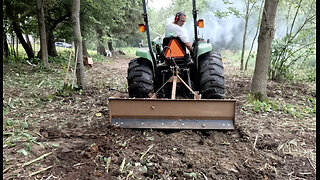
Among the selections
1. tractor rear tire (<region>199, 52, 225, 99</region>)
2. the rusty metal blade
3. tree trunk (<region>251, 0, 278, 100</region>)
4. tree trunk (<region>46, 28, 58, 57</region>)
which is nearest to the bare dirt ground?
the rusty metal blade

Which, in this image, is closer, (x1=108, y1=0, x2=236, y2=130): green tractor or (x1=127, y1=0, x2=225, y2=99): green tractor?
(x1=108, y1=0, x2=236, y2=130): green tractor

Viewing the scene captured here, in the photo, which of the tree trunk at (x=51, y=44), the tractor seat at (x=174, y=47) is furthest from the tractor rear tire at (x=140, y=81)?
the tree trunk at (x=51, y=44)

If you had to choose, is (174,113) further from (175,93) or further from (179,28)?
(179,28)

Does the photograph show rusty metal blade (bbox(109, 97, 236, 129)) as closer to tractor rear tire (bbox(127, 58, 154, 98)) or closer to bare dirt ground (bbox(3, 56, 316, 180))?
bare dirt ground (bbox(3, 56, 316, 180))

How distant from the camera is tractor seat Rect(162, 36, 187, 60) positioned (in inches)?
157

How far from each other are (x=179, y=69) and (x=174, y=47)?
0.36 metres

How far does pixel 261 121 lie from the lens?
13.5ft

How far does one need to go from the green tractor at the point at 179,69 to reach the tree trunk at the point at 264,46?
1503 mm

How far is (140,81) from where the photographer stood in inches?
154

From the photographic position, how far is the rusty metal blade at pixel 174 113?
11.3 feet

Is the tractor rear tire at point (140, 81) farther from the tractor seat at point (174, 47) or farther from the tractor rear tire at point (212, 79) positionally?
the tractor rear tire at point (212, 79)

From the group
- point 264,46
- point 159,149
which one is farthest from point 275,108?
point 159,149
